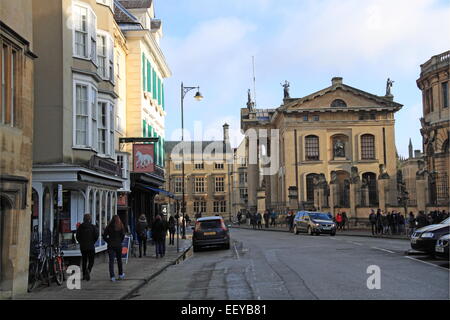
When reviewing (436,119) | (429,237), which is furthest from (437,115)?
(429,237)

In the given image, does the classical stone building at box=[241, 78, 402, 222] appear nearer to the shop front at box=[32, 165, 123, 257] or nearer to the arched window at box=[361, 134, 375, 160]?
the arched window at box=[361, 134, 375, 160]

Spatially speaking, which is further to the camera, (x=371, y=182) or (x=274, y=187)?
(x=274, y=187)

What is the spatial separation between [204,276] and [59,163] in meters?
A: 5.90

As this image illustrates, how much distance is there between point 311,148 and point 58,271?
176ft

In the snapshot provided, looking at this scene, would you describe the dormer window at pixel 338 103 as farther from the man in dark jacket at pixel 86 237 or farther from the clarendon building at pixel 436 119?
the man in dark jacket at pixel 86 237

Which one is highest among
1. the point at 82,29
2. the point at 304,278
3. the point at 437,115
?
the point at 437,115

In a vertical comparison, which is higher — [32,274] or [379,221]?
[379,221]

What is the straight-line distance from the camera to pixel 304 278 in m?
14.1

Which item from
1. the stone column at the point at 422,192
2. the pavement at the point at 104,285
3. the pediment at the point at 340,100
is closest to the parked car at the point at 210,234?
the pavement at the point at 104,285

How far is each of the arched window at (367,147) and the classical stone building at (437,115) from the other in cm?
1291

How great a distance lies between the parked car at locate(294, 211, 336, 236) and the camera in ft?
125

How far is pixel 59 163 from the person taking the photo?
18.1 m

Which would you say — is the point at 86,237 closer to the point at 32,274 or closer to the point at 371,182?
the point at 32,274

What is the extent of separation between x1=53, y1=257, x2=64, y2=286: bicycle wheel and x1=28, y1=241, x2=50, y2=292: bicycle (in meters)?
0.24
